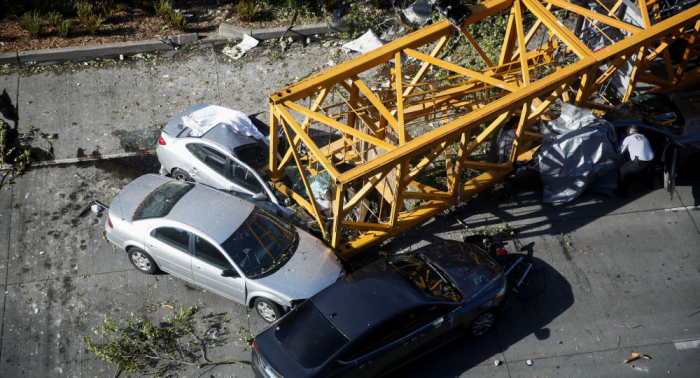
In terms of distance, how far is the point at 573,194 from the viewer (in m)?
9.09

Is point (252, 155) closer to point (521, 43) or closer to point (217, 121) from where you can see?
point (217, 121)

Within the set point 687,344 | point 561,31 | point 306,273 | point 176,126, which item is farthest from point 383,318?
point 561,31

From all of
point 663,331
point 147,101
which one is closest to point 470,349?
point 663,331

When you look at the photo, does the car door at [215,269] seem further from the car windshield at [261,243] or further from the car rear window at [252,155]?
the car rear window at [252,155]

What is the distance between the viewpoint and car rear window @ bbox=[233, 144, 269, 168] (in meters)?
8.91

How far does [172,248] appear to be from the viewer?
7.71 meters

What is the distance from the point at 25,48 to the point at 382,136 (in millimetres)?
8326

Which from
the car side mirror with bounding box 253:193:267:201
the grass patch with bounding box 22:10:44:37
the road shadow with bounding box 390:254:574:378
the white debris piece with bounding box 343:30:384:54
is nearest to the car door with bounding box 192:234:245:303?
the car side mirror with bounding box 253:193:267:201

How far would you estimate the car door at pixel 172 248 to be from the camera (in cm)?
765

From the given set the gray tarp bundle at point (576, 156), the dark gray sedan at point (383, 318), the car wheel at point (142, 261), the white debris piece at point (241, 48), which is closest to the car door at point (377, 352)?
the dark gray sedan at point (383, 318)

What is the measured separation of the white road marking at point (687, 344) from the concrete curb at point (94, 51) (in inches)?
420

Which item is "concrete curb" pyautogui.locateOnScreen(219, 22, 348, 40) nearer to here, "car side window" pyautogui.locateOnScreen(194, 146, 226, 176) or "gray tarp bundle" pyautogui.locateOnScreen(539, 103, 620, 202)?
"car side window" pyautogui.locateOnScreen(194, 146, 226, 176)

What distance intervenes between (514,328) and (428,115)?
3588 millimetres

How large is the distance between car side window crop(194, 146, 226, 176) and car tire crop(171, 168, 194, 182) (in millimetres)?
490
